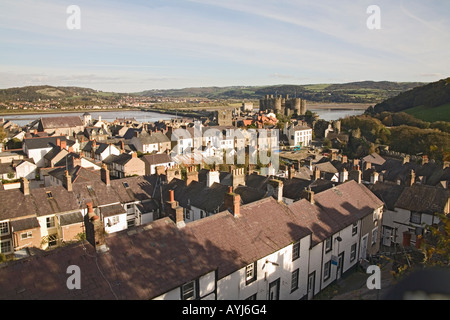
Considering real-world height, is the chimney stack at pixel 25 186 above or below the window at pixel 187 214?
above

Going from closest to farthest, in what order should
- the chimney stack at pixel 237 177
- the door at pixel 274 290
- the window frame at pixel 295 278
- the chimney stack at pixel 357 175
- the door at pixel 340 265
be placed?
1. the door at pixel 274 290
2. the window frame at pixel 295 278
3. the door at pixel 340 265
4. the chimney stack at pixel 237 177
5. the chimney stack at pixel 357 175

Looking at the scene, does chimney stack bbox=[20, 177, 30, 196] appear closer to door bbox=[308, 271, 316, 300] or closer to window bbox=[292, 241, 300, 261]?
window bbox=[292, 241, 300, 261]

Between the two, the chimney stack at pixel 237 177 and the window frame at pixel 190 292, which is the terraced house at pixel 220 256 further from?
the chimney stack at pixel 237 177

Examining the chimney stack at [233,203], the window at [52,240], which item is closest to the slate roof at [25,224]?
the window at [52,240]

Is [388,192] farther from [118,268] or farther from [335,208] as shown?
[118,268]

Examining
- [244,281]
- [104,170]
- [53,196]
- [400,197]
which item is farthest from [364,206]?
[53,196]

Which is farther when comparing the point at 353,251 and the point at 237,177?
the point at 237,177

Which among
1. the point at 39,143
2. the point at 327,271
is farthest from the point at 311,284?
the point at 39,143
